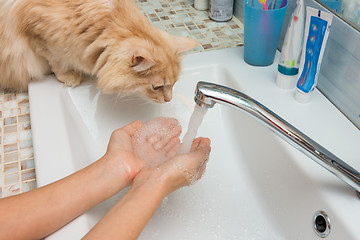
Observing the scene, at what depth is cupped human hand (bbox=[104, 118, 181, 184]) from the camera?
30.2 inches

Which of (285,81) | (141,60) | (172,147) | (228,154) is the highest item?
(141,60)

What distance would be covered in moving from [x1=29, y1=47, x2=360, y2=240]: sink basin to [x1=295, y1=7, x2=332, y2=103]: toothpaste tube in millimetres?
49

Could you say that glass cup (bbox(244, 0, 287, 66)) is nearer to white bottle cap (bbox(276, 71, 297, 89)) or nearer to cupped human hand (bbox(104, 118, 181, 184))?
white bottle cap (bbox(276, 71, 297, 89))

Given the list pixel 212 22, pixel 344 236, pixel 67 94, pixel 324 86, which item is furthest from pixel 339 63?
pixel 67 94

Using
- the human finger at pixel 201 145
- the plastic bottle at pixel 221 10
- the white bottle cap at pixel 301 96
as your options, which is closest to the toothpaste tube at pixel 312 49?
the white bottle cap at pixel 301 96

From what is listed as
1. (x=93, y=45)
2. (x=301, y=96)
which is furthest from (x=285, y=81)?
(x=93, y=45)

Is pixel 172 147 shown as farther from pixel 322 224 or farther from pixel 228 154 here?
pixel 322 224

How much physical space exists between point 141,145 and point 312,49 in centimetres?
48

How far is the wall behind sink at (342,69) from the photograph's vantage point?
0.79m

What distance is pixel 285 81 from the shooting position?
93 centimetres

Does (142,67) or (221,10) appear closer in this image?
(142,67)

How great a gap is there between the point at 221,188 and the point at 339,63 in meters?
0.44

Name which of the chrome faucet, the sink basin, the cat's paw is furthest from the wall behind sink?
the cat's paw

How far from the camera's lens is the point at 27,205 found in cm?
65
